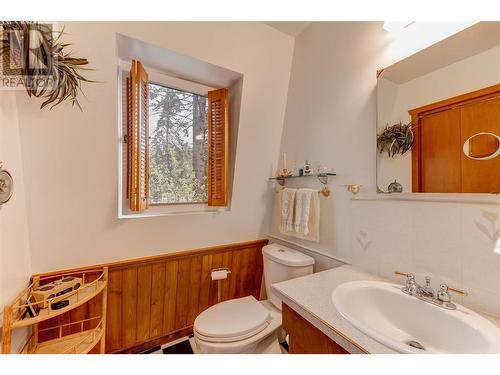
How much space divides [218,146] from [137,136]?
23.8 inches

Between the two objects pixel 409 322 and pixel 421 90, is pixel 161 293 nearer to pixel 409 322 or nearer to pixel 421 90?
pixel 409 322

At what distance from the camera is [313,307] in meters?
0.79

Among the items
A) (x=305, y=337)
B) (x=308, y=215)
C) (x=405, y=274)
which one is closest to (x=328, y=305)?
(x=305, y=337)

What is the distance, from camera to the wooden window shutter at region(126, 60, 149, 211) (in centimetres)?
128

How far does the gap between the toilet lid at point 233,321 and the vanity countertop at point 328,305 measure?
42cm

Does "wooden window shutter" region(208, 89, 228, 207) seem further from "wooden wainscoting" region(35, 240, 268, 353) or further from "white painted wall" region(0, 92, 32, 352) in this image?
"white painted wall" region(0, 92, 32, 352)

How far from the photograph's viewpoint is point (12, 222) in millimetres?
1014

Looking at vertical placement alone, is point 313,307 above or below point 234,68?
below

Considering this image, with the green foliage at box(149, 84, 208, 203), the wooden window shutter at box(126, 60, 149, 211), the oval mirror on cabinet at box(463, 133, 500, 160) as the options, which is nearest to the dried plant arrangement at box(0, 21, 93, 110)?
Answer: the wooden window shutter at box(126, 60, 149, 211)

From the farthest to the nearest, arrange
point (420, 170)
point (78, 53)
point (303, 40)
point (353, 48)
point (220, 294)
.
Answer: point (220, 294), point (303, 40), point (353, 48), point (78, 53), point (420, 170)

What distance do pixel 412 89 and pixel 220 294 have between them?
192 cm
